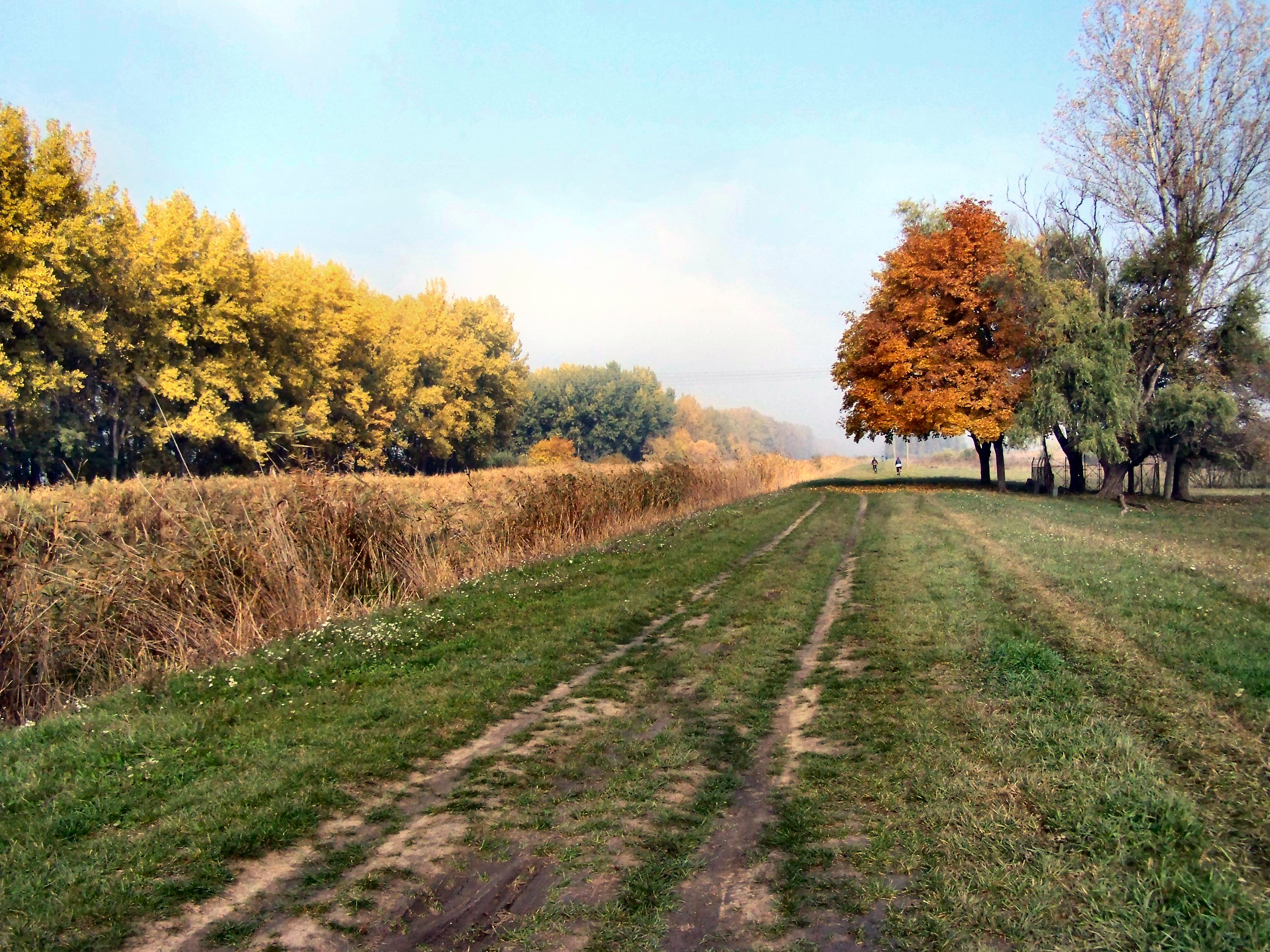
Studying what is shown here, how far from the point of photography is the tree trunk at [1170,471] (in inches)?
1219

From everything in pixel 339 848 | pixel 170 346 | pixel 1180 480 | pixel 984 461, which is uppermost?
pixel 170 346

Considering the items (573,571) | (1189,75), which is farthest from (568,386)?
(573,571)

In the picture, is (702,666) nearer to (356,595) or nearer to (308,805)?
(308,805)

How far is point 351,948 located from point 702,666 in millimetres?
4664

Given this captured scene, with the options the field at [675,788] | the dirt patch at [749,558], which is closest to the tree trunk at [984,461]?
the dirt patch at [749,558]

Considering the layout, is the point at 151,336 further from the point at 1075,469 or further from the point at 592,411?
the point at 592,411

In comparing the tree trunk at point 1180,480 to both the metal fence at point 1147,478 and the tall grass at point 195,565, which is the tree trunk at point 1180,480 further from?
the tall grass at point 195,565

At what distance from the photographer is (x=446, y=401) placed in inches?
2165

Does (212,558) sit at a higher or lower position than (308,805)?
higher

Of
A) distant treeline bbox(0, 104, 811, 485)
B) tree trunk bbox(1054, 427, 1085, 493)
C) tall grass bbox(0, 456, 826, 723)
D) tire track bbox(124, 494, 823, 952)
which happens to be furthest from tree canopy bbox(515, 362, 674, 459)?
tire track bbox(124, 494, 823, 952)

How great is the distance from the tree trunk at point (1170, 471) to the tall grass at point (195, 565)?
29.3m

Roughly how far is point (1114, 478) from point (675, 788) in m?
34.5

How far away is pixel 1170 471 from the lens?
31.7 m

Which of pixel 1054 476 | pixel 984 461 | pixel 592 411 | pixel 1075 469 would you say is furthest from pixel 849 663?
pixel 592 411
